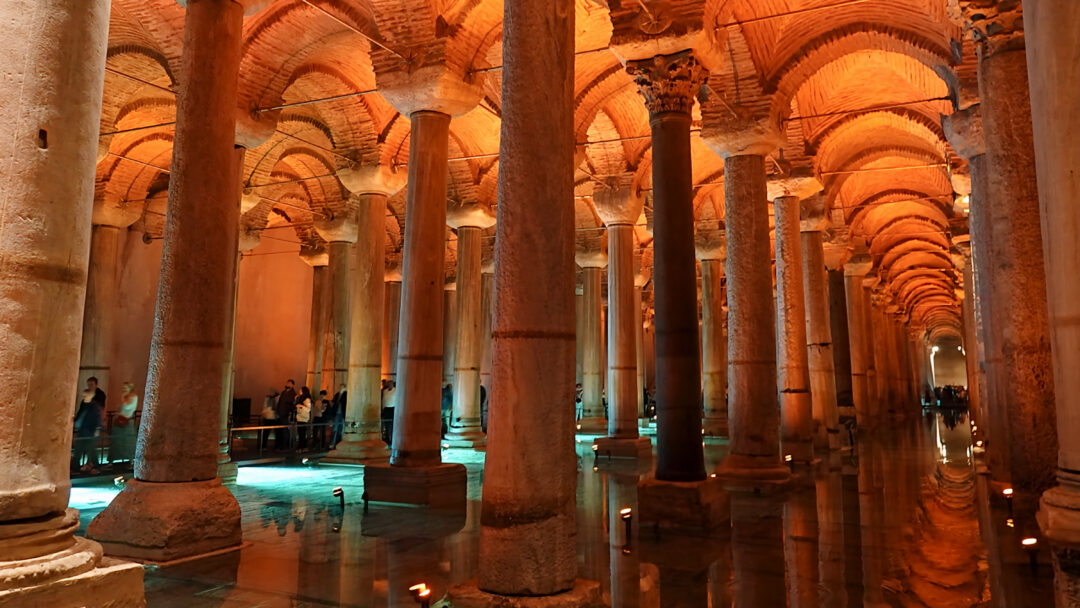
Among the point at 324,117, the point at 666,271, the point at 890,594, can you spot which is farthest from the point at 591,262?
the point at 890,594

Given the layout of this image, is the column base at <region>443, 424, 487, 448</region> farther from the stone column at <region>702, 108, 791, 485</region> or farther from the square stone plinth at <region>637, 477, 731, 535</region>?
the square stone plinth at <region>637, 477, 731, 535</region>

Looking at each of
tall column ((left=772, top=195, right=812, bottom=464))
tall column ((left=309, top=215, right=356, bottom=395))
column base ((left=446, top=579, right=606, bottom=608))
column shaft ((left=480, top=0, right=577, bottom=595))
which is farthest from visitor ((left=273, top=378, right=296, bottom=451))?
column shaft ((left=480, top=0, right=577, bottom=595))

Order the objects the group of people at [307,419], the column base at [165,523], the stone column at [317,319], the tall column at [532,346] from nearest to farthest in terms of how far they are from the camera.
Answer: the tall column at [532,346]
the column base at [165,523]
the group of people at [307,419]
the stone column at [317,319]

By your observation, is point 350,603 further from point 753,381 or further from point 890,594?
point 753,381

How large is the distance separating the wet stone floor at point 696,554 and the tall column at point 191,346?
0.37m

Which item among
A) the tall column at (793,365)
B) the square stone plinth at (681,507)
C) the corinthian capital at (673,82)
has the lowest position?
the square stone plinth at (681,507)

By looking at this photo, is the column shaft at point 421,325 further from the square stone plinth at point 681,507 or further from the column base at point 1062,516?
the column base at point 1062,516

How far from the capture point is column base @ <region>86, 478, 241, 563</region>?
525 centimetres

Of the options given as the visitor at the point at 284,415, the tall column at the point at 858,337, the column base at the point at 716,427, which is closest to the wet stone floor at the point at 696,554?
the visitor at the point at 284,415

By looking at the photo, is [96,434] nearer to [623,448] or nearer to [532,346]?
[623,448]

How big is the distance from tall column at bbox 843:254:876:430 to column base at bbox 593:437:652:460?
7.71 metres

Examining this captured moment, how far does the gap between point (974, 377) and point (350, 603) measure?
17403 millimetres

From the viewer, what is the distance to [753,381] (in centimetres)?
870

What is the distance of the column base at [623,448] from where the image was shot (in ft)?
41.4
